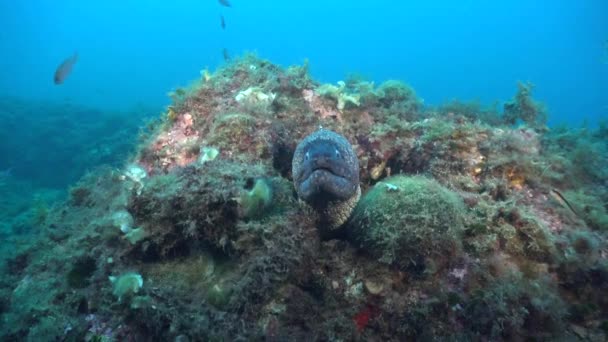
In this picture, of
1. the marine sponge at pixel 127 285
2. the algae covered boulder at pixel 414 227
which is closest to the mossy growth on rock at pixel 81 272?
the marine sponge at pixel 127 285

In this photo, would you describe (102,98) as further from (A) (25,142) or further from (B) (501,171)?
(B) (501,171)

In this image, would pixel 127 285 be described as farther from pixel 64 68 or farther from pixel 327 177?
pixel 64 68

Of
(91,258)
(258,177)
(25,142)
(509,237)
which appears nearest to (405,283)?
(509,237)

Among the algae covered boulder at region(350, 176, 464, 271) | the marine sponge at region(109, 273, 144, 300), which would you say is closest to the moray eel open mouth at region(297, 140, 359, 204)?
the algae covered boulder at region(350, 176, 464, 271)

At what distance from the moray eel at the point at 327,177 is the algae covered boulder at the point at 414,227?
1.67 ft

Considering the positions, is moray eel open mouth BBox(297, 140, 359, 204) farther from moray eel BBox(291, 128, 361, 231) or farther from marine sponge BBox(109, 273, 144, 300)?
marine sponge BBox(109, 273, 144, 300)

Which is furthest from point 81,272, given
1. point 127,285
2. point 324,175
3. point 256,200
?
point 324,175

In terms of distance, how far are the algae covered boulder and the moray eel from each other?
509 mm

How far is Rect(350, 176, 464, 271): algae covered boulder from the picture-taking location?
11.8ft

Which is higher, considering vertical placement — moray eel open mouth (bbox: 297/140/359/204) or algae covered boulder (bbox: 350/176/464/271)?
moray eel open mouth (bbox: 297/140/359/204)

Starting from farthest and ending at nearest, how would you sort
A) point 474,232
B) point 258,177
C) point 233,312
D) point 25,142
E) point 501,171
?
point 25,142
point 501,171
point 258,177
point 474,232
point 233,312

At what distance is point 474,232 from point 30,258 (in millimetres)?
6745

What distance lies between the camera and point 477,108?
880 centimetres

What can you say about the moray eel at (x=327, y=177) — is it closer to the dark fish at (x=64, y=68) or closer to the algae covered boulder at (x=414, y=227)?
the algae covered boulder at (x=414, y=227)
